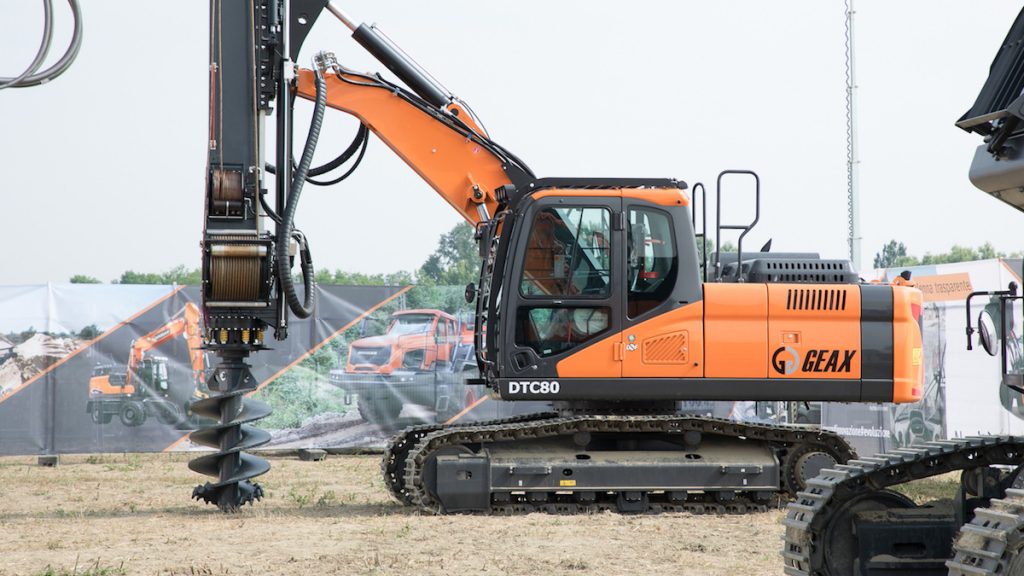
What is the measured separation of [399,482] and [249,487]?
1272 mm

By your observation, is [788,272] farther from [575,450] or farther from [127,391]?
[127,391]

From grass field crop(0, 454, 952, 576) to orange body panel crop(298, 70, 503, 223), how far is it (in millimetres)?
2886

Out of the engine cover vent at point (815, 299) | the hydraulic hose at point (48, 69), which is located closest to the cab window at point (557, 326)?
the engine cover vent at point (815, 299)

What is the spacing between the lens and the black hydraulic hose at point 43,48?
23.0ft

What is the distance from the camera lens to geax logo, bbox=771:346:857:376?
10.3 m

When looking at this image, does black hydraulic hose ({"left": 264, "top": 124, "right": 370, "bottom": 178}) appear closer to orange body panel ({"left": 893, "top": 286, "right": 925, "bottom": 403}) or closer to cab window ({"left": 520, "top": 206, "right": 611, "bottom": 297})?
cab window ({"left": 520, "top": 206, "right": 611, "bottom": 297})

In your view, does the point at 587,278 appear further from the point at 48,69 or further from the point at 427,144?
the point at 48,69

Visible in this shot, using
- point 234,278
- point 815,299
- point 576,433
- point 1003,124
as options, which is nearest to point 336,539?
point 234,278

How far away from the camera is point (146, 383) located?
15.6m

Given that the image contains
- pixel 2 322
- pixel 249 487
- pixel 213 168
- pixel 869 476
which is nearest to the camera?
pixel 869 476

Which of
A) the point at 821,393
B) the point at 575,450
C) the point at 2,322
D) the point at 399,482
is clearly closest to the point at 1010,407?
the point at 821,393

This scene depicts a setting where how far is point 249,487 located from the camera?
34.8 ft

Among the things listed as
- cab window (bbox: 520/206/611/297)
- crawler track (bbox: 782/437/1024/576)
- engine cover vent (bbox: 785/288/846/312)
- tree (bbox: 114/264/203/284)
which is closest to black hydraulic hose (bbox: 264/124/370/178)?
cab window (bbox: 520/206/611/297)

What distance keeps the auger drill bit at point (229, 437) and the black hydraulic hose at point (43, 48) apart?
3612 millimetres
